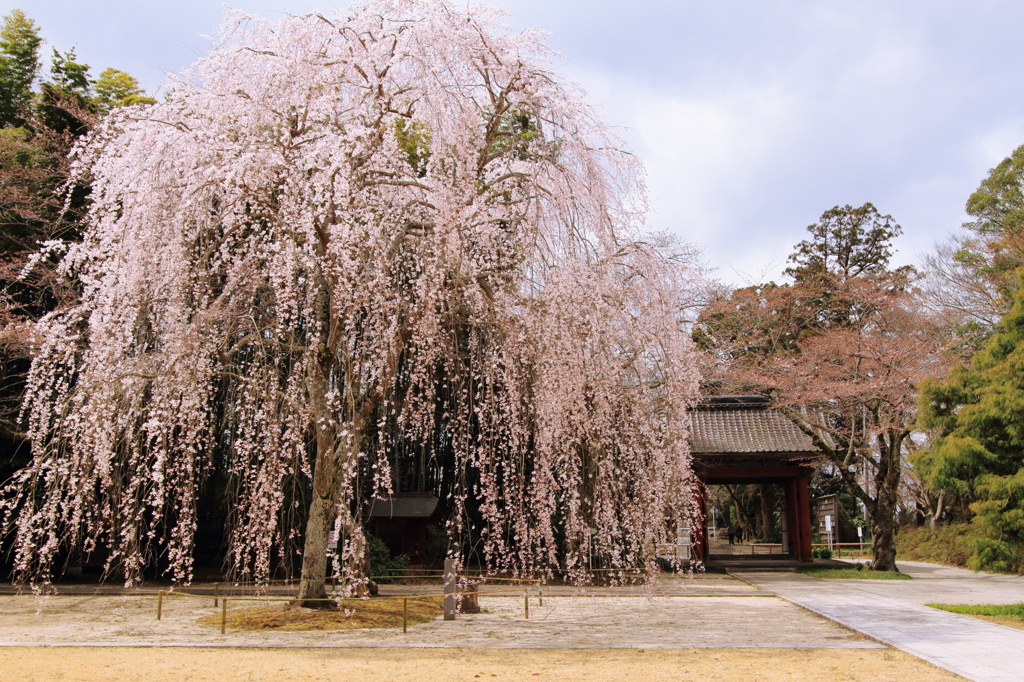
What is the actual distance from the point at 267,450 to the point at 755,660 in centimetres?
398

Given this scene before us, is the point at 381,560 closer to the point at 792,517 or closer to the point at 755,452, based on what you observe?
the point at 755,452

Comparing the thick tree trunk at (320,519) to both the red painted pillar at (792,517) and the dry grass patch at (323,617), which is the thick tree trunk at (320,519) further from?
the red painted pillar at (792,517)

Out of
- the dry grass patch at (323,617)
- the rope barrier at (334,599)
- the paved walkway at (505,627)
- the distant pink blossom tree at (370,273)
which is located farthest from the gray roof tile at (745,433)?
the distant pink blossom tree at (370,273)

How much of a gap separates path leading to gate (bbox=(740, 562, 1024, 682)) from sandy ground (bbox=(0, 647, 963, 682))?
41 cm

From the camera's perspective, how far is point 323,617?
6977mm

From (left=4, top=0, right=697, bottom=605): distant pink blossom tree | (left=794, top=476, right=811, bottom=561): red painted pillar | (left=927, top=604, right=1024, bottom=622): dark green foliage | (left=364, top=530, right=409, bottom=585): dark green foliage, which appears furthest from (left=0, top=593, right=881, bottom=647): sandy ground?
(left=794, top=476, right=811, bottom=561): red painted pillar

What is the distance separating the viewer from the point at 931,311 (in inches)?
651

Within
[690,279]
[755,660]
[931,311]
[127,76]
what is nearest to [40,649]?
[755,660]

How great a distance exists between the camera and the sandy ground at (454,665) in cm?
478

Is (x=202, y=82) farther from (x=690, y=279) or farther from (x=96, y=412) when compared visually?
(x=690, y=279)

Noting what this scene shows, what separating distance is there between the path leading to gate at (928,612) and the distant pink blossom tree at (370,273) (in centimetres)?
237

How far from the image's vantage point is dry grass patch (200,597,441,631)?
22.2 ft

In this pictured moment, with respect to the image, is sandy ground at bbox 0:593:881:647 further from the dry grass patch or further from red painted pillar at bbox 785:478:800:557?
red painted pillar at bbox 785:478:800:557

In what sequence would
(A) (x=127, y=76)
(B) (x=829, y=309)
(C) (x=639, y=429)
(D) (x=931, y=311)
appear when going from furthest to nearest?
1. (B) (x=829, y=309)
2. (D) (x=931, y=311)
3. (A) (x=127, y=76)
4. (C) (x=639, y=429)
